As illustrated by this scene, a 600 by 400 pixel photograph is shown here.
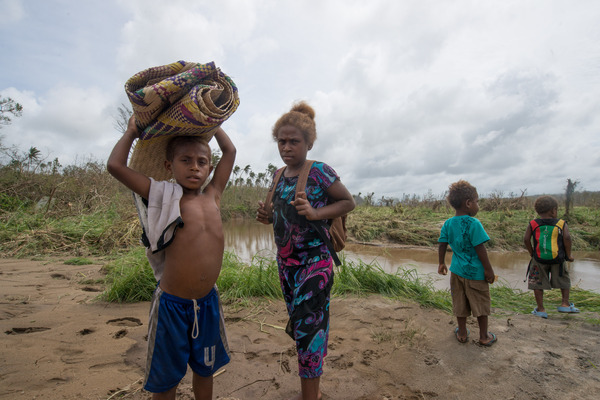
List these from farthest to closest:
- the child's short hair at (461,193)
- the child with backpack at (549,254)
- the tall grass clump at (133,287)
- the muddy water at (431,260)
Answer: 1. the muddy water at (431,260)
2. the child with backpack at (549,254)
3. the tall grass clump at (133,287)
4. the child's short hair at (461,193)

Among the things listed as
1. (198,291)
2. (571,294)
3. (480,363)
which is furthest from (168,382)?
(571,294)

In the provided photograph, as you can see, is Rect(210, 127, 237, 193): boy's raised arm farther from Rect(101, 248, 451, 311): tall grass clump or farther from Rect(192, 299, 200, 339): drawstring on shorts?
Rect(101, 248, 451, 311): tall grass clump

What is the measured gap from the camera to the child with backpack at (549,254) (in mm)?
3738

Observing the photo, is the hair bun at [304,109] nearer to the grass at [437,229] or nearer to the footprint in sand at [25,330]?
the footprint in sand at [25,330]

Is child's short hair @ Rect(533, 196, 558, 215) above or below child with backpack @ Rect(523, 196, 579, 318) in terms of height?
above

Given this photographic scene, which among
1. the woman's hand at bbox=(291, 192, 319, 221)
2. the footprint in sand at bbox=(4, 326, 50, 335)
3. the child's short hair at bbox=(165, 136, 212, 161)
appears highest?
the child's short hair at bbox=(165, 136, 212, 161)

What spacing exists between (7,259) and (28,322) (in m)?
3.89

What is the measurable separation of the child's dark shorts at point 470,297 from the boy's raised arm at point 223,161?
226 centimetres

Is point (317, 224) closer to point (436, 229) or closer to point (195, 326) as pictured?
point (195, 326)

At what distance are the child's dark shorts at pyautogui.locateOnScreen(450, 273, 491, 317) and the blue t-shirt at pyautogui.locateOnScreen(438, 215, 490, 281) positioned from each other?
0.18 feet

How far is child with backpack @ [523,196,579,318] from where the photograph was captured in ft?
12.3

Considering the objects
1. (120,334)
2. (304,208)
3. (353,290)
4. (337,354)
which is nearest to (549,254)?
(353,290)

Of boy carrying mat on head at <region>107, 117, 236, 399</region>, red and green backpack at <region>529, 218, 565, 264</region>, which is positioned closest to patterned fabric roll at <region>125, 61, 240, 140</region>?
boy carrying mat on head at <region>107, 117, 236, 399</region>

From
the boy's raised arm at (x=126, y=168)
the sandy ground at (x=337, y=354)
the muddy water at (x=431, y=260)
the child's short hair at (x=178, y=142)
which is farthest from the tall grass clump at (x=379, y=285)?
the boy's raised arm at (x=126, y=168)
